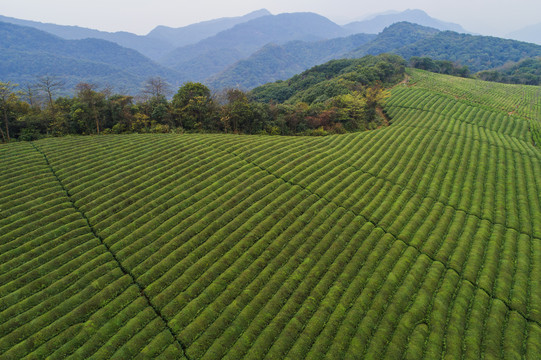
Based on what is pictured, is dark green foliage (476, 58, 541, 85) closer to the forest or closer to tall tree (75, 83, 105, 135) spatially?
the forest

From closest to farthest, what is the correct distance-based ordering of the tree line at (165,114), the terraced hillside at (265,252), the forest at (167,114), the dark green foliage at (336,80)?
the terraced hillside at (265,252) < the tree line at (165,114) < the forest at (167,114) < the dark green foliage at (336,80)

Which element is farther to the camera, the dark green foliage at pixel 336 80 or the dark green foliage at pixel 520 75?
the dark green foliage at pixel 520 75

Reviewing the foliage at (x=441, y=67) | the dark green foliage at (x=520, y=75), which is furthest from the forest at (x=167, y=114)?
the dark green foliage at (x=520, y=75)

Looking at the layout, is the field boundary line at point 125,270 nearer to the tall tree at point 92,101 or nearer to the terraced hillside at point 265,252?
the terraced hillside at point 265,252

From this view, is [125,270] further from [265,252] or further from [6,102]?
[6,102]

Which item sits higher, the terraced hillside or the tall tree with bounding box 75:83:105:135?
the tall tree with bounding box 75:83:105:135

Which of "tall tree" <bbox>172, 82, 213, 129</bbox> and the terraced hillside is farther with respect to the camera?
"tall tree" <bbox>172, 82, 213, 129</bbox>

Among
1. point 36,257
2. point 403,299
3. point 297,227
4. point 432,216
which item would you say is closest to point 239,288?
point 297,227

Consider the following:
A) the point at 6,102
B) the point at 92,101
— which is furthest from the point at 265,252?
the point at 6,102

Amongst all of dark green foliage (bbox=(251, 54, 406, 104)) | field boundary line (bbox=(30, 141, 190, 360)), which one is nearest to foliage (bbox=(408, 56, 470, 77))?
dark green foliage (bbox=(251, 54, 406, 104))
